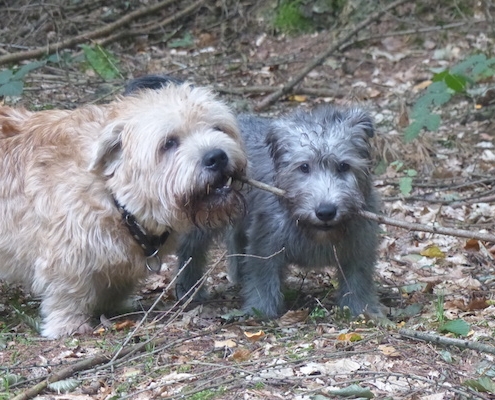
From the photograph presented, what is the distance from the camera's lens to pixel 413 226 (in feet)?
16.1

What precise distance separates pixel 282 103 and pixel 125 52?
9.61 ft

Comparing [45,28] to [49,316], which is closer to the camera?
[49,316]

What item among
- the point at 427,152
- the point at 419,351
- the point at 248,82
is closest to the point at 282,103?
the point at 248,82

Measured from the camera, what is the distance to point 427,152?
30.7ft

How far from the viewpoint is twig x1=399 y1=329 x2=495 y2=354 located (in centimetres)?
457

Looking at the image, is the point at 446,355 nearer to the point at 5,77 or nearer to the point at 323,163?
the point at 323,163

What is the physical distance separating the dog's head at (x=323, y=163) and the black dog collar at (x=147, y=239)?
849mm

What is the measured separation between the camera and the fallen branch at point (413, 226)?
473 cm

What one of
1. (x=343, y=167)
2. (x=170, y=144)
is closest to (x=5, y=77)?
(x=170, y=144)

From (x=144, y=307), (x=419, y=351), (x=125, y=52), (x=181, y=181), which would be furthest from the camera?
(x=125, y=52)

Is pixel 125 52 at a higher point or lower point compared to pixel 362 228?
higher

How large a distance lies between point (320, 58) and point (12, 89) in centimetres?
437

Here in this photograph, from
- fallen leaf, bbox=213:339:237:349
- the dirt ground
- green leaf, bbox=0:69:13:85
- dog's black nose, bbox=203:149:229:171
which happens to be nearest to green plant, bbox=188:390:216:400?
the dirt ground

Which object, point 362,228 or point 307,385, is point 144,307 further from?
point 307,385
